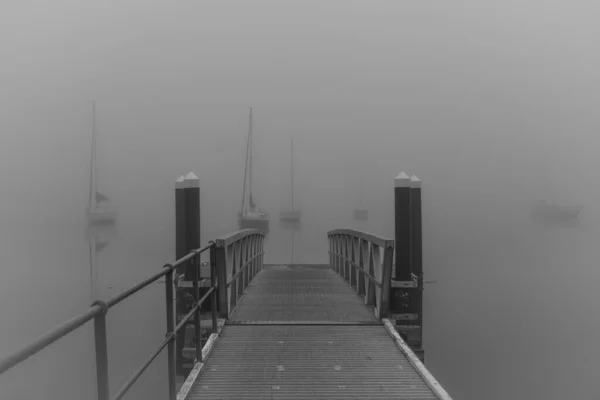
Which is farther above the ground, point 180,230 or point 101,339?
point 101,339

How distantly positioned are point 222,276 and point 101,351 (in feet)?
12.7

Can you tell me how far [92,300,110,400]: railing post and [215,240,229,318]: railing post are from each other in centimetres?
364

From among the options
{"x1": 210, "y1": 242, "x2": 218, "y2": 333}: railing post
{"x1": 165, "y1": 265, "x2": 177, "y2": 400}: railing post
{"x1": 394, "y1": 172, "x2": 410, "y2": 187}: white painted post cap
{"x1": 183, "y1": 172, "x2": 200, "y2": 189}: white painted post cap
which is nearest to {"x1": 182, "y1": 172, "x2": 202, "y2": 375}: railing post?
{"x1": 183, "y1": 172, "x2": 200, "y2": 189}: white painted post cap

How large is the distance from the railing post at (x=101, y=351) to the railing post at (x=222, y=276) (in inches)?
143

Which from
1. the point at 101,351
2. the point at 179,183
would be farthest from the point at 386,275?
the point at 179,183

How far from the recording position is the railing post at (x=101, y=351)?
83.6 inches

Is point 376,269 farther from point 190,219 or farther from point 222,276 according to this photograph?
point 190,219

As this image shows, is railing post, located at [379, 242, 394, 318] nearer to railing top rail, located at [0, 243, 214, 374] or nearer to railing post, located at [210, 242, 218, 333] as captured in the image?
railing post, located at [210, 242, 218, 333]

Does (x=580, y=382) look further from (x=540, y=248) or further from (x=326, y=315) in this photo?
(x=540, y=248)

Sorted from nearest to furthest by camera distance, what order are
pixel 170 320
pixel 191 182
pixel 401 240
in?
pixel 170 320 < pixel 401 240 < pixel 191 182

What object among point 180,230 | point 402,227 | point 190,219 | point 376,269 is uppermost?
point 190,219

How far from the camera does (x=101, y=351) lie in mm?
2191

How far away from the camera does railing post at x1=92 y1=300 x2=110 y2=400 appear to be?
83.6 inches

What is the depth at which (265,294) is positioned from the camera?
8.62 meters
